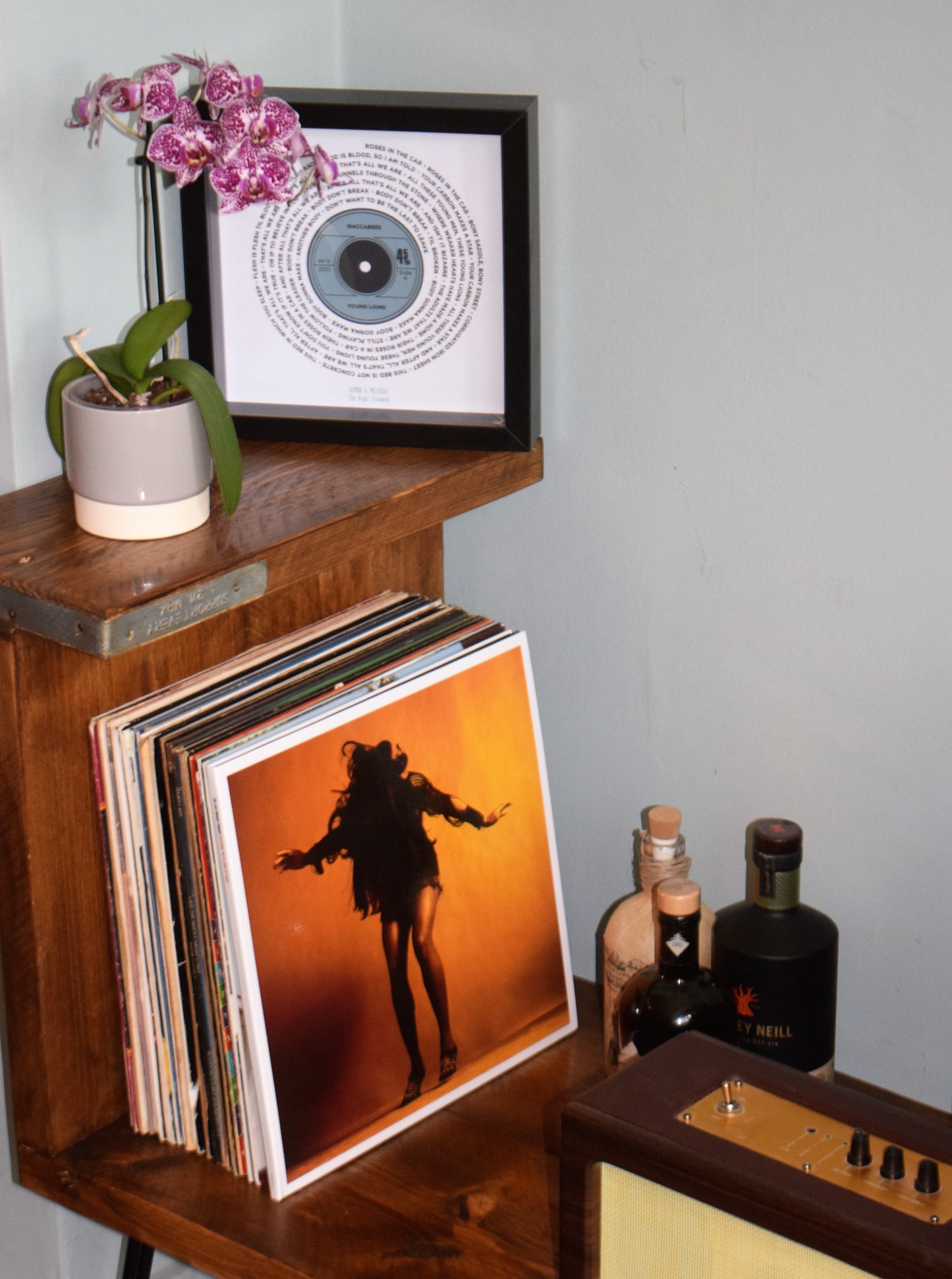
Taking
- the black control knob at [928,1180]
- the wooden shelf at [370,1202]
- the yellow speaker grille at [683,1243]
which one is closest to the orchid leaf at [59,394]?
the wooden shelf at [370,1202]

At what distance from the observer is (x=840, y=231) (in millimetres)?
1185

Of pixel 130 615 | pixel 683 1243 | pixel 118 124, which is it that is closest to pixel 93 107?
pixel 118 124

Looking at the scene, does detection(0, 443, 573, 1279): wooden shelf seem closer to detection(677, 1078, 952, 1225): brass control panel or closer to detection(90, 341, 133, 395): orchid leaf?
detection(90, 341, 133, 395): orchid leaf

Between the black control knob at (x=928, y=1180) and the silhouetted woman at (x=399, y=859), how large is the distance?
47 centimetres

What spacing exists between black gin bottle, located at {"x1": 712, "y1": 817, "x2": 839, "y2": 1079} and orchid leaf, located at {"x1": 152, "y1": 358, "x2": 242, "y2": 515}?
491mm

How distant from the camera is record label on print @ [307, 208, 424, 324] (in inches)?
51.1

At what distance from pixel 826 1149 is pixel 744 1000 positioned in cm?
30

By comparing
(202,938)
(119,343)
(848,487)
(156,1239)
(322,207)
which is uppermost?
(322,207)

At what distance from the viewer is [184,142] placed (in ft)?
3.77

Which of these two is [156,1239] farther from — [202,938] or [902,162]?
[902,162]

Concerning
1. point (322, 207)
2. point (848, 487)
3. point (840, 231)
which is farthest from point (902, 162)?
point (322, 207)

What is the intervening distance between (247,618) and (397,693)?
16 cm

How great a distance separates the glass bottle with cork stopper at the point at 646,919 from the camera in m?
1.32

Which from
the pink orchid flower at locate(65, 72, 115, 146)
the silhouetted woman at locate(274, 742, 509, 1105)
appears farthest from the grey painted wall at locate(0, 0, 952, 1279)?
the silhouetted woman at locate(274, 742, 509, 1105)
